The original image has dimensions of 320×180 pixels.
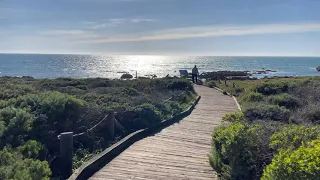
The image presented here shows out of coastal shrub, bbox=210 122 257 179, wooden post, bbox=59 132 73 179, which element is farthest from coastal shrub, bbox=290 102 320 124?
wooden post, bbox=59 132 73 179

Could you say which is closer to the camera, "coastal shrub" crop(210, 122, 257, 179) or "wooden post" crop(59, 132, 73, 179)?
"coastal shrub" crop(210, 122, 257, 179)

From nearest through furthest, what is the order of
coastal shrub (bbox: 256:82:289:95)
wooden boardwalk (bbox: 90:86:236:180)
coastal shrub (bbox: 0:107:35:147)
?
wooden boardwalk (bbox: 90:86:236:180), coastal shrub (bbox: 0:107:35:147), coastal shrub (bbox: 256:82:289:95)

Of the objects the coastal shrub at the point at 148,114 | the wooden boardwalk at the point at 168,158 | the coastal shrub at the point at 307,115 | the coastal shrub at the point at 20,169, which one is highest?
the coastal shrub at the point at 307,115

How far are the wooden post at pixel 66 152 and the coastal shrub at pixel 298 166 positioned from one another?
447 centimetres

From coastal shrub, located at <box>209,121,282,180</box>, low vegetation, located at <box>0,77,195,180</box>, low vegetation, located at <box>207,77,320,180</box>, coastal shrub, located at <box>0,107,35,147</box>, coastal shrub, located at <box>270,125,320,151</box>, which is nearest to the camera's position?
low vegetation, located at <box>207,77,320,180</box>

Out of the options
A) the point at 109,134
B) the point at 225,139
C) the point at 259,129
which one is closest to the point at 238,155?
the point at 225,139

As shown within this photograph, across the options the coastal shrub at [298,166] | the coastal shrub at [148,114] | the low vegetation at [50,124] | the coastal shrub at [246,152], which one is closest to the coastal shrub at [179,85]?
the low vegetation at [50,124]

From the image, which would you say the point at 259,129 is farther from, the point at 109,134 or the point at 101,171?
the point at 109,134

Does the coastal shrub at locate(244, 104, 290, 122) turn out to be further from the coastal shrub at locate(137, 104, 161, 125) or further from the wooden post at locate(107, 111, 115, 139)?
the wooden post at locate(107, 111, 115, 139)

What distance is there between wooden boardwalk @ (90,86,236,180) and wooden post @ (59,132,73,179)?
0.68m

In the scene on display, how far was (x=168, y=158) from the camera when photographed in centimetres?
796

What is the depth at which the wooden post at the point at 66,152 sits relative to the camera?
6.93 metres

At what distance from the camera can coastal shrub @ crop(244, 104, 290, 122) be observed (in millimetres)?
10320

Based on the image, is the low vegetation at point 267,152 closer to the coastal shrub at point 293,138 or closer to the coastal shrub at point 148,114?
the coastal shrub at point 293,138
